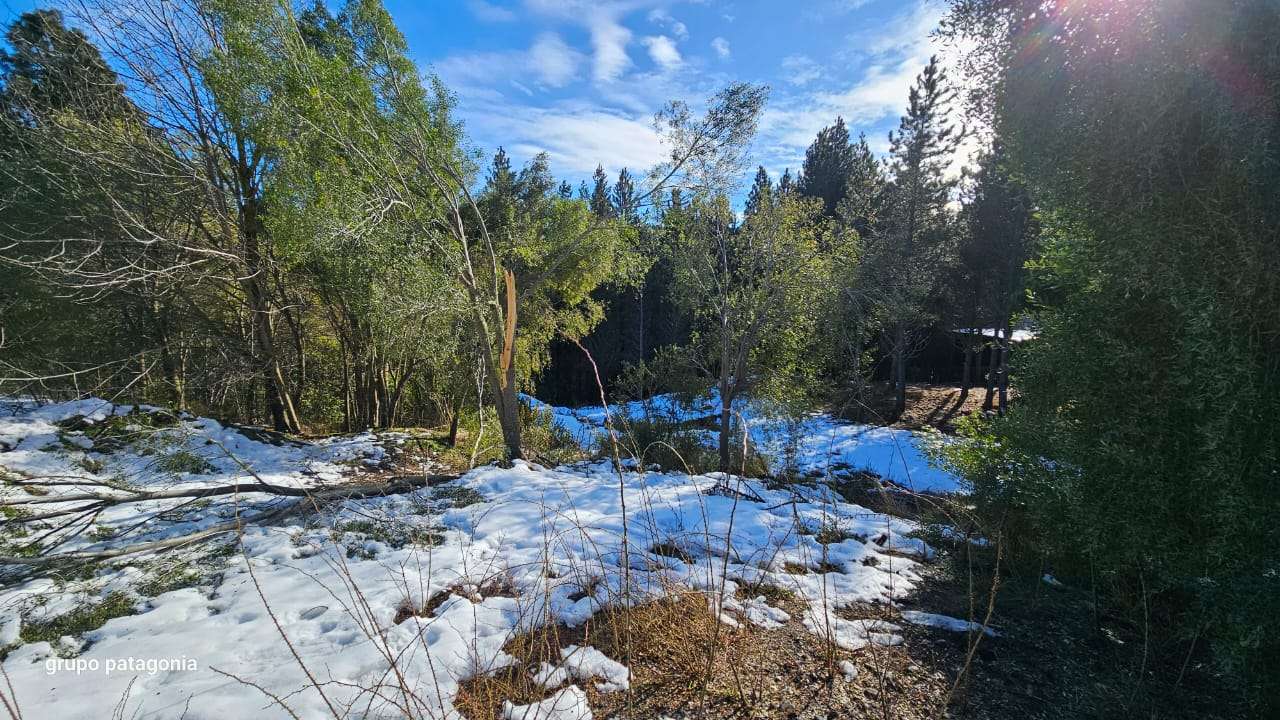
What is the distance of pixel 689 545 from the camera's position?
11.3 ft

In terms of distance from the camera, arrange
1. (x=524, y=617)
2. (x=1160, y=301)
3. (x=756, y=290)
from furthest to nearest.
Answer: (x=756, y=290) → (x=1160, y=301) → (x=524, y=617)

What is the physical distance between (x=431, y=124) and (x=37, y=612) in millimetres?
6021

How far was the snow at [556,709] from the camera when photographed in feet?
5.74

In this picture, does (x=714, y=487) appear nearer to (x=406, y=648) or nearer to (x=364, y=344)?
(x=406, y=648)

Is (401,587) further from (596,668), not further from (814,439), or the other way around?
(814,439)

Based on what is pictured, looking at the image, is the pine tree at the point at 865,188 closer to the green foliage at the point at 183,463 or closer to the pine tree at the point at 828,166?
the pine tree at the point at 828,166

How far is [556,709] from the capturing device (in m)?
1.78

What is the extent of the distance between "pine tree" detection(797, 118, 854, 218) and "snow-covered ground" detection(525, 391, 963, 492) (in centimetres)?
1391

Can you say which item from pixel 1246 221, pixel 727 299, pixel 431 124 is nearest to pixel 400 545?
pixel 1246 221

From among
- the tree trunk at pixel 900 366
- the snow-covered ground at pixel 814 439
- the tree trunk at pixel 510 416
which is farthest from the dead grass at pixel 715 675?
the tree trunk at pixel 900 366

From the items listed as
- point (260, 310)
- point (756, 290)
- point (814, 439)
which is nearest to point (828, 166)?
point (814, 439)

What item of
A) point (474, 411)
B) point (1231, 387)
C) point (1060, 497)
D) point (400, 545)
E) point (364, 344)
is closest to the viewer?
point (1231, 387)

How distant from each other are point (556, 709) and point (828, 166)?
27133 millimetres

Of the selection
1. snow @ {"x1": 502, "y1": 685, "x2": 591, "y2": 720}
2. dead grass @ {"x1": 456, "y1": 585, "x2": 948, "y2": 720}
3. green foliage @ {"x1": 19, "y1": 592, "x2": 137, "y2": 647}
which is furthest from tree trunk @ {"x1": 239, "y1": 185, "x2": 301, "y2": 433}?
snow @ {"x1": 502, "y1": 685, "x2": 591, "y2": 720}
